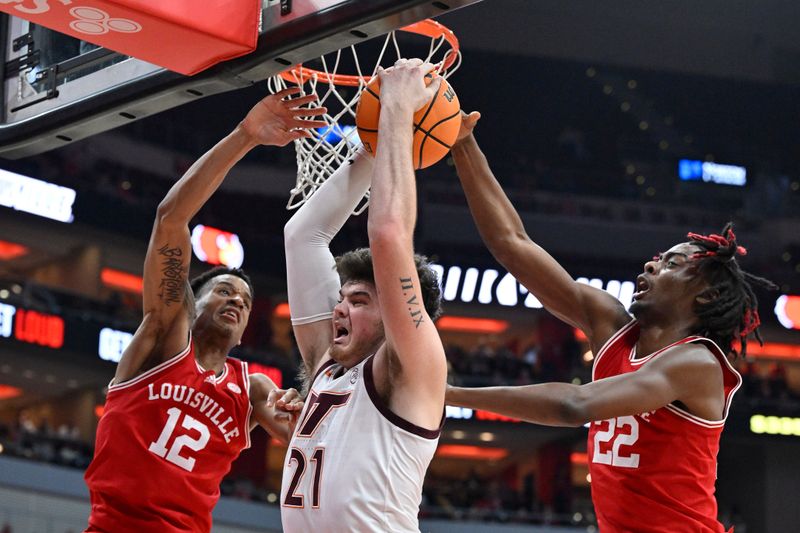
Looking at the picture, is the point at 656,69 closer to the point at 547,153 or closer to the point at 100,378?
the point at 547,153

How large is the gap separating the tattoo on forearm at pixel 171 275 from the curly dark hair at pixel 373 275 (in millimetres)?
1409

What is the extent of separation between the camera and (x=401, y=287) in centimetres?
280

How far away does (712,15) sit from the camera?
24047 mm

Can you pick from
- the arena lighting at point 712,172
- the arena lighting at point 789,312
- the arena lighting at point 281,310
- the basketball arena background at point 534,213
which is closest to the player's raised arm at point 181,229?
the basketball arena background at point 534,213

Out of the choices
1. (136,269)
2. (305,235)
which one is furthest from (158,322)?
(136,269)

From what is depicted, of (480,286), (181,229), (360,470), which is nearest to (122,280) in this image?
(480,286)

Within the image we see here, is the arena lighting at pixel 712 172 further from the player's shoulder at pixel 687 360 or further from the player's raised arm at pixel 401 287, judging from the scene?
the player's raised arm at pixel 401 287

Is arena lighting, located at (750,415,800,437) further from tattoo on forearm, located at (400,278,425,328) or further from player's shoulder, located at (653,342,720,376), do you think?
tattoo on forearm, located at (400,278,425,328)

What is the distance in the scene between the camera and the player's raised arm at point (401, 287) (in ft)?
9.17

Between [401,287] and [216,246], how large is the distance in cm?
2013

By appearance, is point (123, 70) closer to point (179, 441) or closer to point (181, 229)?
point (181, 229)

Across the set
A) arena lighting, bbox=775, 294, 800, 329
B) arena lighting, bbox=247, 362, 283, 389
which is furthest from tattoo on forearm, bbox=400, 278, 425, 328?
arena lighting, bbox=775, 294, 800, 329

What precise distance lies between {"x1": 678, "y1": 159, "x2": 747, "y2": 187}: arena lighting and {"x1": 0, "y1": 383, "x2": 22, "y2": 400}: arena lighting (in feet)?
53.7

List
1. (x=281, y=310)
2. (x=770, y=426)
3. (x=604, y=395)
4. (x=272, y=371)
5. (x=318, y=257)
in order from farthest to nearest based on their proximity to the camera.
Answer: (x=281, y=310) → (x=770, y=426) → (x=272, y=371) → (x=318, y=257) → (x=604, y=395)
